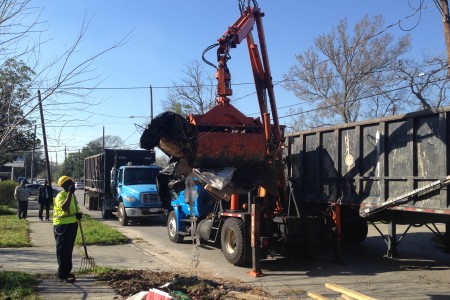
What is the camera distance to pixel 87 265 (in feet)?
32.0

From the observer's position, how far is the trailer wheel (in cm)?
1007

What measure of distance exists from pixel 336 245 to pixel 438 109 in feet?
12.5

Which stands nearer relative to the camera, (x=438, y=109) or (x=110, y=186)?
(x=438, y=109)

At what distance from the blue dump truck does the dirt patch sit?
1009cm

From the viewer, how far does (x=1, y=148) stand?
23.1 ft

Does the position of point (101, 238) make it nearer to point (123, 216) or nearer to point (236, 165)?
point (123, 216)

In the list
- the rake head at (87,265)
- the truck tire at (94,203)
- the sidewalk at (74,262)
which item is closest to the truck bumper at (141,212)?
the sidewalk at (74,262)

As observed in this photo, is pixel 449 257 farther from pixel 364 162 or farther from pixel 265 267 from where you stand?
pixel 265 267

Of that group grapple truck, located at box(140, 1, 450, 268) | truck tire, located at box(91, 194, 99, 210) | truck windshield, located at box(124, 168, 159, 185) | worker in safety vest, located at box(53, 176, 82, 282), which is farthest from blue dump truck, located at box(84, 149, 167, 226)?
worker in safety vest, located at box(53, 176, 82, 282)

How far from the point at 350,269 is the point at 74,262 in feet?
19.2

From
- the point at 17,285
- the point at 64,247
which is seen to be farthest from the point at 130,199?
the point at 17,285

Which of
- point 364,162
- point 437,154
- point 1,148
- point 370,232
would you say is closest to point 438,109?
point 437,154

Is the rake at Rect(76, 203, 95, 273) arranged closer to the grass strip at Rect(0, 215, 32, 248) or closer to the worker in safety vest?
the worker in safety vest

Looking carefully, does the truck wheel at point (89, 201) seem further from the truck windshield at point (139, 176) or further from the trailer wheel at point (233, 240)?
the trailer wheel at point (233, 240)
